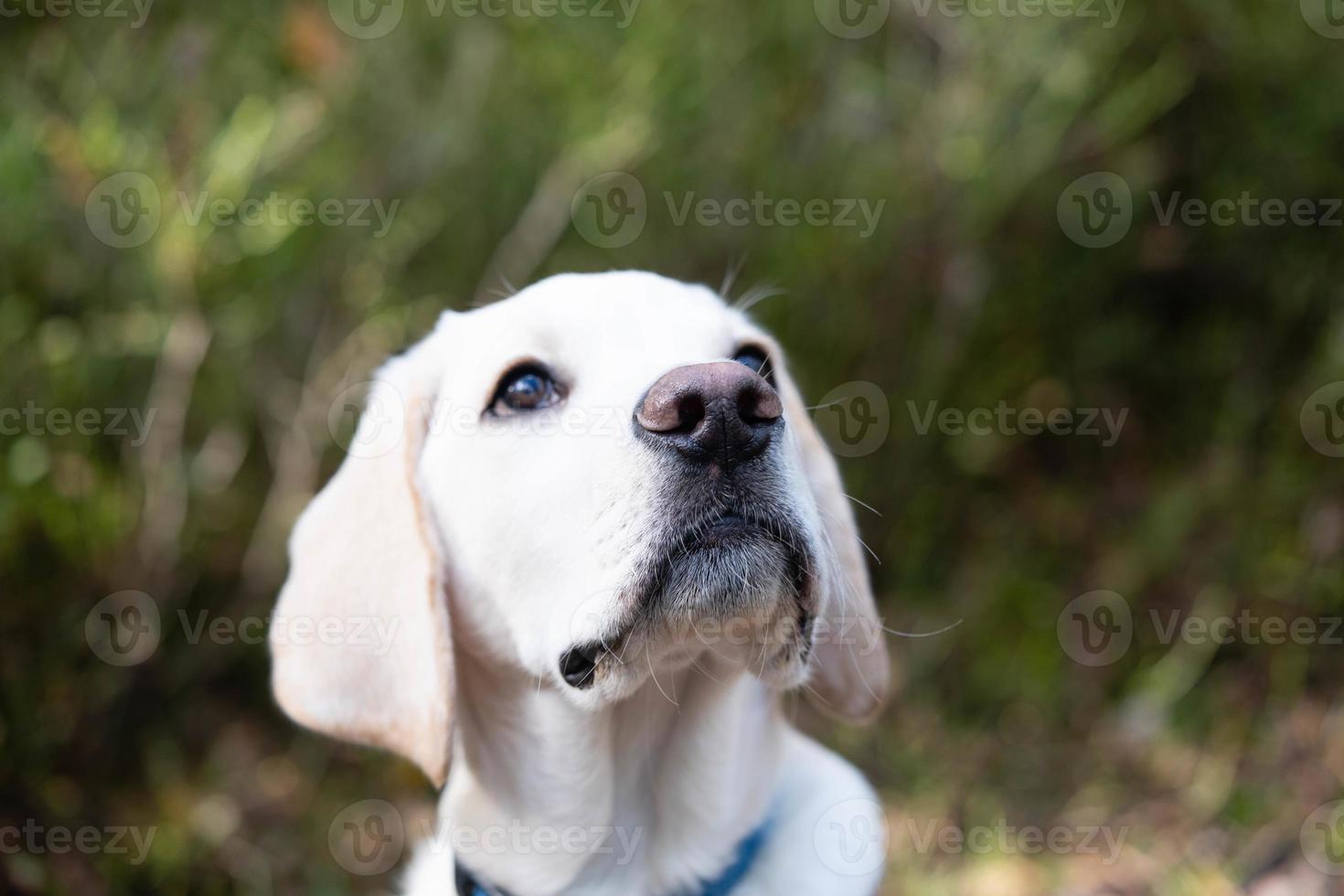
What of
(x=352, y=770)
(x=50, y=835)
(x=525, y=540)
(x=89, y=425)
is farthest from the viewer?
(x=352, y=770)

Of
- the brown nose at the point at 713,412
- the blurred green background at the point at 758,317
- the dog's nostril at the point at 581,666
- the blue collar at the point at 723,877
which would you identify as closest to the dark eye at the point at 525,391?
the brown nose at the point at 713,412

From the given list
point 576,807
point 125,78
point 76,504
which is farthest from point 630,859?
point 125,78

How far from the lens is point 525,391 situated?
7.19ft

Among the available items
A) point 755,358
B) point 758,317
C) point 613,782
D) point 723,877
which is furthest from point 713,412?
point 758,317

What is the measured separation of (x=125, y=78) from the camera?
4.19 meters

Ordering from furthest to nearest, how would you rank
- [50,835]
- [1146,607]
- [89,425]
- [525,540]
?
[1146,607]
[89,425]
[50,835]
[525,540]

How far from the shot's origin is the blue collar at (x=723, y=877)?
231 centimetres

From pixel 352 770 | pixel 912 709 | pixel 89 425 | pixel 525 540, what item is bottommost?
pixel 352 770

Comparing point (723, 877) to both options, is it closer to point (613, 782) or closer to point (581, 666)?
point (613, 782)

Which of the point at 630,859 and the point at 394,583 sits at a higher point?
the point at 394,583

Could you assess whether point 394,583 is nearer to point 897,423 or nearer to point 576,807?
point 576,807

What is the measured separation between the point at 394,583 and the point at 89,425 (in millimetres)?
2470

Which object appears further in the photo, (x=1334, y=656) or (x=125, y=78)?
(x=1334, y=656)

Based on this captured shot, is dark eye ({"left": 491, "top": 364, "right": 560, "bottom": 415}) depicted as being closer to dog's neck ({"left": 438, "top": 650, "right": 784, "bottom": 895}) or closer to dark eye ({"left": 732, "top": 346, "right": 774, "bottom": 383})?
dark eye ({"left": 732, "top": 346, "right": 774, "bottom": 383})
